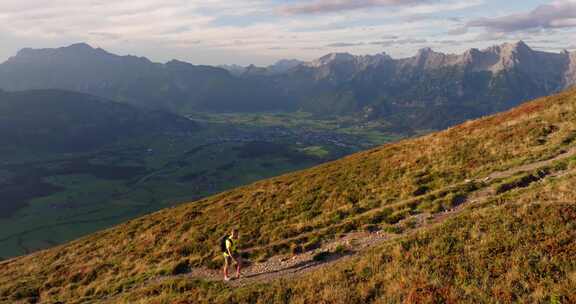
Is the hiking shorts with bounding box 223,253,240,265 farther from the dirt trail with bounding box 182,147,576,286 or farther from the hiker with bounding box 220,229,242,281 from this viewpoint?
the dirt trail with bounding box 182,147,576,286

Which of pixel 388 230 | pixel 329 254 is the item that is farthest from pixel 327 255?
pixel 388 230

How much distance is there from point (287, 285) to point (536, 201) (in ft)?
41.5

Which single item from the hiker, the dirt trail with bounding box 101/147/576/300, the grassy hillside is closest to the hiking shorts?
the hiker

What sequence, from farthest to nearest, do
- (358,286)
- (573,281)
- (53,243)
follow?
(53,243)
(358,286)
(573,281)

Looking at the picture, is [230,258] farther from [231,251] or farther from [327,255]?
[327,255]

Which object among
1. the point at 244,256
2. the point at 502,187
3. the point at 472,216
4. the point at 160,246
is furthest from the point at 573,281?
the point at 160,246

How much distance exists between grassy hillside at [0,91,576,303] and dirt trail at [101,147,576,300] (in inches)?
29.1

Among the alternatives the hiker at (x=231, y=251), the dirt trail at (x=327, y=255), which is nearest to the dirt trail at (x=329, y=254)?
the dirt trail at (x=327, y=255)

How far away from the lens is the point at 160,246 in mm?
30812

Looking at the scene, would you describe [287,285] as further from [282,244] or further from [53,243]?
[53,243]

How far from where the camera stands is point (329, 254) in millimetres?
19656

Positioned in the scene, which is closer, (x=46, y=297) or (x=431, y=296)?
(x=431, y=296)

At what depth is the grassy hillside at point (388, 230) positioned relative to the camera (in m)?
13.6

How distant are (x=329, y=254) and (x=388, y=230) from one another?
3.57m
